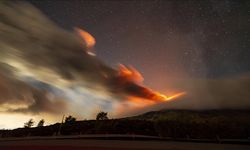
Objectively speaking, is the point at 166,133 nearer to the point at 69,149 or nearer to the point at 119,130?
the point at 119,130

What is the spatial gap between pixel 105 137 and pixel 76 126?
28.2 m

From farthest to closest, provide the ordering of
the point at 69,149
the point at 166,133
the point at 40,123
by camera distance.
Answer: the point at 40,123
the point at 166,133
the point at 69,149

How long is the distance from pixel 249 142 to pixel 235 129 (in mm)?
24038

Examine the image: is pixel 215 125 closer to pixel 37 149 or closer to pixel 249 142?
pixel 249 142

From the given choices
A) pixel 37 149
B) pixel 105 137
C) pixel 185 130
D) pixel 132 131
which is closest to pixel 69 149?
pixel 37 149

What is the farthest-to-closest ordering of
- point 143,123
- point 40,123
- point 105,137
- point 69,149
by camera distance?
point 40,123, point 143,123, point 105,137, point 69,149

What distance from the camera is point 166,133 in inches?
1693

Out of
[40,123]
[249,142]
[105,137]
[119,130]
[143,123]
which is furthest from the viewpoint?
[40,123]

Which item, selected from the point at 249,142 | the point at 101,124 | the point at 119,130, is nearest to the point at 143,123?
the point at 119,130

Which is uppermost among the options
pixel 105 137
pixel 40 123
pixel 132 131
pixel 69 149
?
pixel 40 123

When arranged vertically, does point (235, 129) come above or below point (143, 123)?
below

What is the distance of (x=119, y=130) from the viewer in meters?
47.4

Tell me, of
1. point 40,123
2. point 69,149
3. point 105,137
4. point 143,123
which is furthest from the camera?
point 40,123

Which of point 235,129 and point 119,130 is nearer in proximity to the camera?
point 235,129
